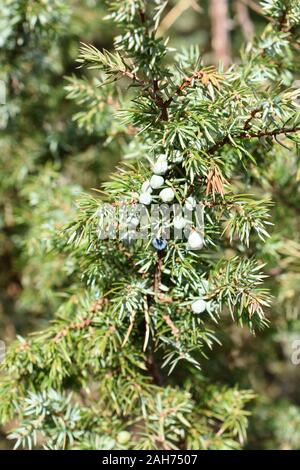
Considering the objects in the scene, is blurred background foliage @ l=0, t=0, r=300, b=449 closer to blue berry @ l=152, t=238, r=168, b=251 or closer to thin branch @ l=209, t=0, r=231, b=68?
thin branch @ l=209, t=0, r=231, b=68

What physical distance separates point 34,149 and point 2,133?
82mm

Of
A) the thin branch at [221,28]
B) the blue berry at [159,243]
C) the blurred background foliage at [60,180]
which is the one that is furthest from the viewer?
the thin branch at [221,28]

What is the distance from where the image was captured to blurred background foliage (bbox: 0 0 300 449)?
110cm

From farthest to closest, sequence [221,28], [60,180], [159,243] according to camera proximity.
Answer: [221,28] < [60,180] < [159,243]

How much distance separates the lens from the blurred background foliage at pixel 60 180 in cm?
110

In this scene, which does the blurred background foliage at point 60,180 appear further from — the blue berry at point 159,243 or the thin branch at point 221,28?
the blue berry at point 159,243

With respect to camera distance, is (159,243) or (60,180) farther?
(60,180)

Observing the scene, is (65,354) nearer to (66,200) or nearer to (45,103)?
(66,200)

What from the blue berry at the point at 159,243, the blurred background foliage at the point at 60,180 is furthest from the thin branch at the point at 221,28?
the blue berry at the point at 159,243

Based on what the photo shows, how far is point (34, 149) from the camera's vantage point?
1.33 metres

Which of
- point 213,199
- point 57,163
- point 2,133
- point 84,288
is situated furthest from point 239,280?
point 2,133

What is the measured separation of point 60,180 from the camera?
1.33m

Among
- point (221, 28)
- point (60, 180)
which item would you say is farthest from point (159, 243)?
point (221, 28)

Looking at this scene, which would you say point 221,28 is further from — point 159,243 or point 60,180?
point 159,243
